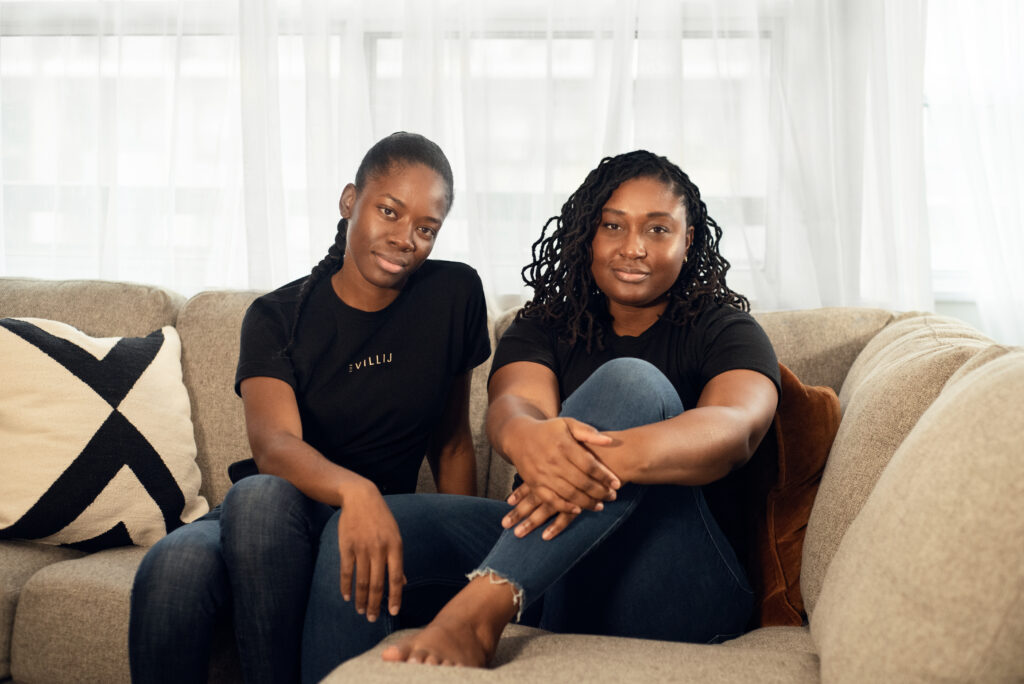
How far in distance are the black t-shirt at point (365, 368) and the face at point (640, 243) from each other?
11.3 inches

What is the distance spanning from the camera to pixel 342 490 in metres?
1.21

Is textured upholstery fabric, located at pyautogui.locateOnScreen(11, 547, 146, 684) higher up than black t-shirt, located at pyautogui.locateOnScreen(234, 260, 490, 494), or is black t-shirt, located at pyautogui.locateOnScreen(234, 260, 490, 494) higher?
black t-shirt, located at pyautogui.locateOnScreen(234, 260, 490, 494)

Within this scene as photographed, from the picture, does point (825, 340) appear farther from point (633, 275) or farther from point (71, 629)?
point (71, 629)

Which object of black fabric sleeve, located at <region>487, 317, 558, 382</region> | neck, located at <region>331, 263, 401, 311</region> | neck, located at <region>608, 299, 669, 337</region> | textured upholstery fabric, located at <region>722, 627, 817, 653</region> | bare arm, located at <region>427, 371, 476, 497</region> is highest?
neck, located at <region>331, 263, 401, 311</region>

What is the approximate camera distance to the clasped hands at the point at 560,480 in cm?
110

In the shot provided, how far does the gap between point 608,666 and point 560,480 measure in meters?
0.23

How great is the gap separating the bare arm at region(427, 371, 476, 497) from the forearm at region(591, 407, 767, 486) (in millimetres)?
518

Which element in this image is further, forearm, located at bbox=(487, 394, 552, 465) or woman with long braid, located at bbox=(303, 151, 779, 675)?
forearm, located at bbox=(487, 394, 552, 465)

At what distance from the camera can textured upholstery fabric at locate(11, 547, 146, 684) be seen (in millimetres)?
1402

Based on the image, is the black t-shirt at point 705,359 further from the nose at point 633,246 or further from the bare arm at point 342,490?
the bare arm at point 342,490

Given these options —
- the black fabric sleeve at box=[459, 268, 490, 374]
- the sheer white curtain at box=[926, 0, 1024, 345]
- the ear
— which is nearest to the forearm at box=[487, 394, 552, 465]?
the black fabric sleeve at box=[459, 268, 490, 374]

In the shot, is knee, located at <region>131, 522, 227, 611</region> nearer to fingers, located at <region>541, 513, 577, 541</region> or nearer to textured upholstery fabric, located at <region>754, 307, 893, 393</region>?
fingers, located at <region>541, 513, 577, 541</region>

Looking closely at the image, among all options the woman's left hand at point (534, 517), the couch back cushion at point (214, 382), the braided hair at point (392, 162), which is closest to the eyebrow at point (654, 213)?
the braided hair at point (392, 162)

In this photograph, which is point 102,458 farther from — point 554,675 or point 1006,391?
point 1006,391
